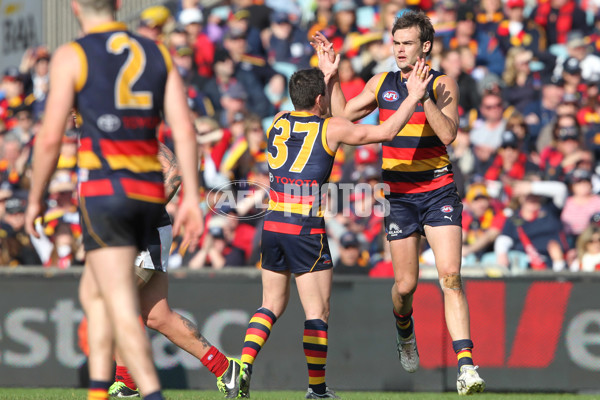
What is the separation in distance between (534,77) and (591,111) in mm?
1331

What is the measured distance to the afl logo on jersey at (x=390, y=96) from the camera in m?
7.87

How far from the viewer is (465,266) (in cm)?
1063

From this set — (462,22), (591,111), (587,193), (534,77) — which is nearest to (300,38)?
(462,22)

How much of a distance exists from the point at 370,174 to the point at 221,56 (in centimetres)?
452

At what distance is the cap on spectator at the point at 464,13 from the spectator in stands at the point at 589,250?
5110 millimetres

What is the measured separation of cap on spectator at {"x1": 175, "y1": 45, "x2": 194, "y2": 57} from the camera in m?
16.5

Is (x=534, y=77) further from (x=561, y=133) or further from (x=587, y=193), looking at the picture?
(x=587, y=193)

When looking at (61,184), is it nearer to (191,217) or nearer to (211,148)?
(211,148)

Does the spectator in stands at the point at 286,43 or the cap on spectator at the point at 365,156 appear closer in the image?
the cap on spectator at the point at 365,156

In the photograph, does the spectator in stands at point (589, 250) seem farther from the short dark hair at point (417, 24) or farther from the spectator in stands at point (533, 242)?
the short dark hair at point (417, 24)

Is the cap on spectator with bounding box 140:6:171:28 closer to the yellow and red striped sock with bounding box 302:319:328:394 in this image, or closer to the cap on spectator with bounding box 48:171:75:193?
the cap on spectator with bounding box 48:171:75:193

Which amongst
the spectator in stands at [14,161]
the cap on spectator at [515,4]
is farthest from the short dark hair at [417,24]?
the cap on spectator at [515,4]

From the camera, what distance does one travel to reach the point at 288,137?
305 inches

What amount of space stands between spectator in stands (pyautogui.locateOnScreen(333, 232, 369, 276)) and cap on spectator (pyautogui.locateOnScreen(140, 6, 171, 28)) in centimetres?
797
